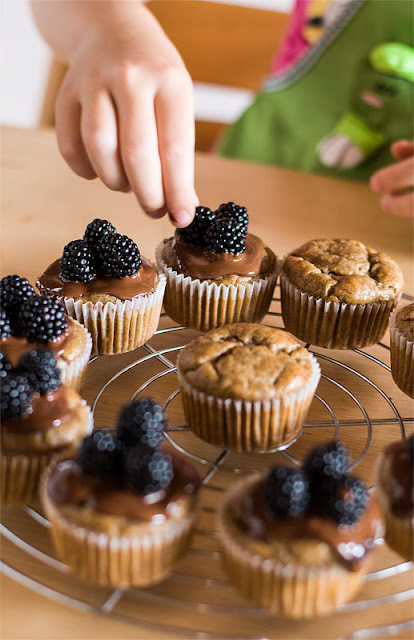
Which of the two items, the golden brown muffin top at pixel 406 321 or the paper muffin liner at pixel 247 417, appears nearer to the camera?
the paper muffin liner at pixel 247 417

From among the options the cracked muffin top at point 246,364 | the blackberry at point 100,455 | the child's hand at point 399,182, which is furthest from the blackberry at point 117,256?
the child's hand at point 399,182

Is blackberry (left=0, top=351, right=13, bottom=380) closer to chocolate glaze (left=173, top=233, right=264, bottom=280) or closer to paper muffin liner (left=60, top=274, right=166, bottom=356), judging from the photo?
paper muffin liner (left=60, top=274, right=166, bottom=356)

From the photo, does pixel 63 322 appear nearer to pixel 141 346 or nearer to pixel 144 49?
pixel 141 346

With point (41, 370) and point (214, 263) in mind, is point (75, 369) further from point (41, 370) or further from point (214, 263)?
point (214, 263)

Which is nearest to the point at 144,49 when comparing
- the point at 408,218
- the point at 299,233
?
the point at 299,233

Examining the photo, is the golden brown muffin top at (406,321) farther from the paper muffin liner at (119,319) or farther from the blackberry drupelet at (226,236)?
the paper muffin liner at (119,319)

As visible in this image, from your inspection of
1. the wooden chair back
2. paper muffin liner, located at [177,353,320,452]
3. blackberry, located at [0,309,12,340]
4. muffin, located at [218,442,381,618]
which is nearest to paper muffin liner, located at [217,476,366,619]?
muffin, located at [218,442,381,618]

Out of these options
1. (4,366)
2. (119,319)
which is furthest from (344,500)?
(119,319)
